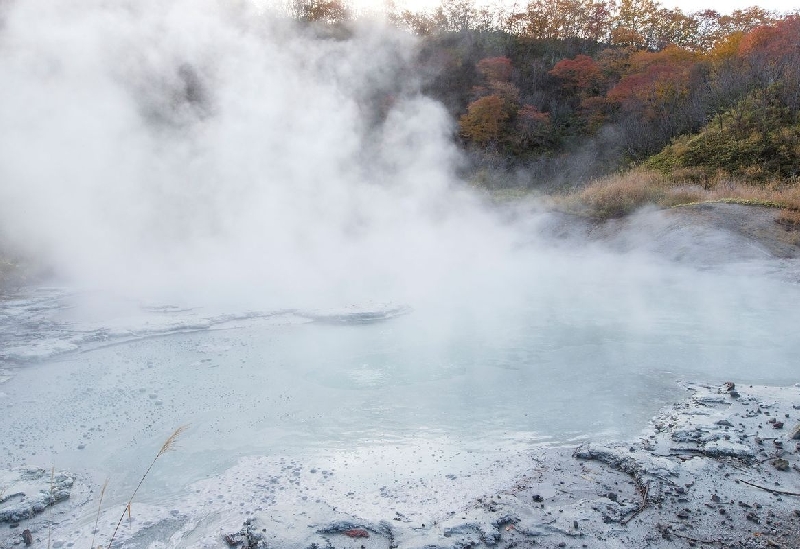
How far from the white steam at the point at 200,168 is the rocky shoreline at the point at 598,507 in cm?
448

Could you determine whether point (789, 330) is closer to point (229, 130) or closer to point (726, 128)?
point (229, 130)

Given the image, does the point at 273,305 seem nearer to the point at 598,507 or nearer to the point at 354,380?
the point at 354,380

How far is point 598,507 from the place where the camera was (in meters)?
2.60

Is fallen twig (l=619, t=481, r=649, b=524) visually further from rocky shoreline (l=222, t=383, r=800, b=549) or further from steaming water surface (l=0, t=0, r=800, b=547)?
steaming water surface (l=0, t=0, r=800, b=547)

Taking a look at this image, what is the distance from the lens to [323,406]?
386 cm

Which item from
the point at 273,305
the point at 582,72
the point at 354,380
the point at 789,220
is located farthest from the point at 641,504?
the point at 582,72

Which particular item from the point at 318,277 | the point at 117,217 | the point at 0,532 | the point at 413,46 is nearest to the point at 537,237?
the point at 318,277

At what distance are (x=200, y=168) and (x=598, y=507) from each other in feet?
31.5

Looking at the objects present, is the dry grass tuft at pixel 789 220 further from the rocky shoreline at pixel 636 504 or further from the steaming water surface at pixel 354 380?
the rocky shoreline at pixel 636 504

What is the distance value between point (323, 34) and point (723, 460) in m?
18.1

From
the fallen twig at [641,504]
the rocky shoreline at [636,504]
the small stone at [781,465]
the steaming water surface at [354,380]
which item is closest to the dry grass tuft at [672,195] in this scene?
the steaming water surface at [354,380]

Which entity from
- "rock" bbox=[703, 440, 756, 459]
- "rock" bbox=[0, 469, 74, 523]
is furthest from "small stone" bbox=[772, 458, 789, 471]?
"rock" bbox=[0, 469, 74, 523]

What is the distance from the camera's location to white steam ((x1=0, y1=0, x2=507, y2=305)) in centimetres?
807

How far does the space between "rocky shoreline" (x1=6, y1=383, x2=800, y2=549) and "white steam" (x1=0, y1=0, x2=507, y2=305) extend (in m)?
4.48
